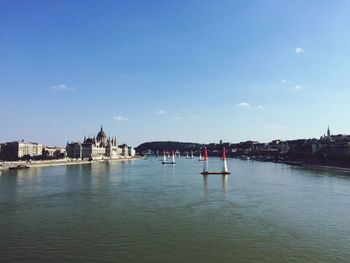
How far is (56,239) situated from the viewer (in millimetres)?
17312

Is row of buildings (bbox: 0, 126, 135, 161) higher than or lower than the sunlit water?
higher

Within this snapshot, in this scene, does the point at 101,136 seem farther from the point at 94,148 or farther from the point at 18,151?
the point at 18,151

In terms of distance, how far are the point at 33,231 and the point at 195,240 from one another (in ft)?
26.3

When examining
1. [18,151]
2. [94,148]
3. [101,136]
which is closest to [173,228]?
[18,151]

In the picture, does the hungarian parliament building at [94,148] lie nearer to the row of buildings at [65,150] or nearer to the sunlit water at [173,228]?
the row of buildings at [65,150]

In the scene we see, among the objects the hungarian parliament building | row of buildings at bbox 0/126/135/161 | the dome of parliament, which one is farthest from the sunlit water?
the dome of parliament

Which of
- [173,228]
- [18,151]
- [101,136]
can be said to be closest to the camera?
[173,228]

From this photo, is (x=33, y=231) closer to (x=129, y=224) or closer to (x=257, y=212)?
(x=129, y=224)

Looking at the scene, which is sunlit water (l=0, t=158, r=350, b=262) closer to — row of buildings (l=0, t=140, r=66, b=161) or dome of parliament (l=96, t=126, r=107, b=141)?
row of buildings (l=0, t=140, r=66, b=161)

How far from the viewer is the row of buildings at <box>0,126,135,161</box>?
→ 12649cm

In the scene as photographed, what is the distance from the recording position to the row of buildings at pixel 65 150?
12649cm

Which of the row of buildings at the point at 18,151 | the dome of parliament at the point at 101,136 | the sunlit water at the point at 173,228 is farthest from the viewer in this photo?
the dome of parliament at the point at 101,136

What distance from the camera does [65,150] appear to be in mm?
152875

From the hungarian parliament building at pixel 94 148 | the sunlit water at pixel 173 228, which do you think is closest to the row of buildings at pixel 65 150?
the hungarian parliament building at pixel 94 148
